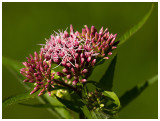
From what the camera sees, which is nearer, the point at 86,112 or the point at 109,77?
the point at 86,112

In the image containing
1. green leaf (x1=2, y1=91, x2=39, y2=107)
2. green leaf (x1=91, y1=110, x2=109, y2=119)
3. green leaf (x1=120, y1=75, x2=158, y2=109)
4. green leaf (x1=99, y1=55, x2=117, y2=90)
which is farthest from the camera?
green leaf (x1=120, y1=75, x2=158, y2=109)

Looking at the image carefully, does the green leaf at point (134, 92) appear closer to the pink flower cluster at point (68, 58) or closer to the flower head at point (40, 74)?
the pink flower cluster at point (68, 58)

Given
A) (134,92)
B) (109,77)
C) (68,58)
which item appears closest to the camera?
(68,58)

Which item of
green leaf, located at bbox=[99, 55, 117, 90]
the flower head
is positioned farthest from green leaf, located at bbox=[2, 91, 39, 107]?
green leaf, located at bbox=[99, 55, 117, 90]

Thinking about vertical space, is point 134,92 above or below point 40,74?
below

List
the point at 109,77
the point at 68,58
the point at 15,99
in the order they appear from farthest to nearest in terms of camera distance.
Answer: the point at 109,77, the point at 68,58, the point at 15,99

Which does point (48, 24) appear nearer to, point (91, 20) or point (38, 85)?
point (91, 20)

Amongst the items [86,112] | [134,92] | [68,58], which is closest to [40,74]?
[68,58]

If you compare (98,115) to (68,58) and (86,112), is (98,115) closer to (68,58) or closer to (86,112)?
(86,112)

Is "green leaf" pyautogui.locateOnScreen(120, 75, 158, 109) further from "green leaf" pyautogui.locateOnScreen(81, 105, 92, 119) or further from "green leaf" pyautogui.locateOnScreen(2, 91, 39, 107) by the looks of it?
"green leaf" pyautogui.locateOnScreen(2, 91, 39, 107)
